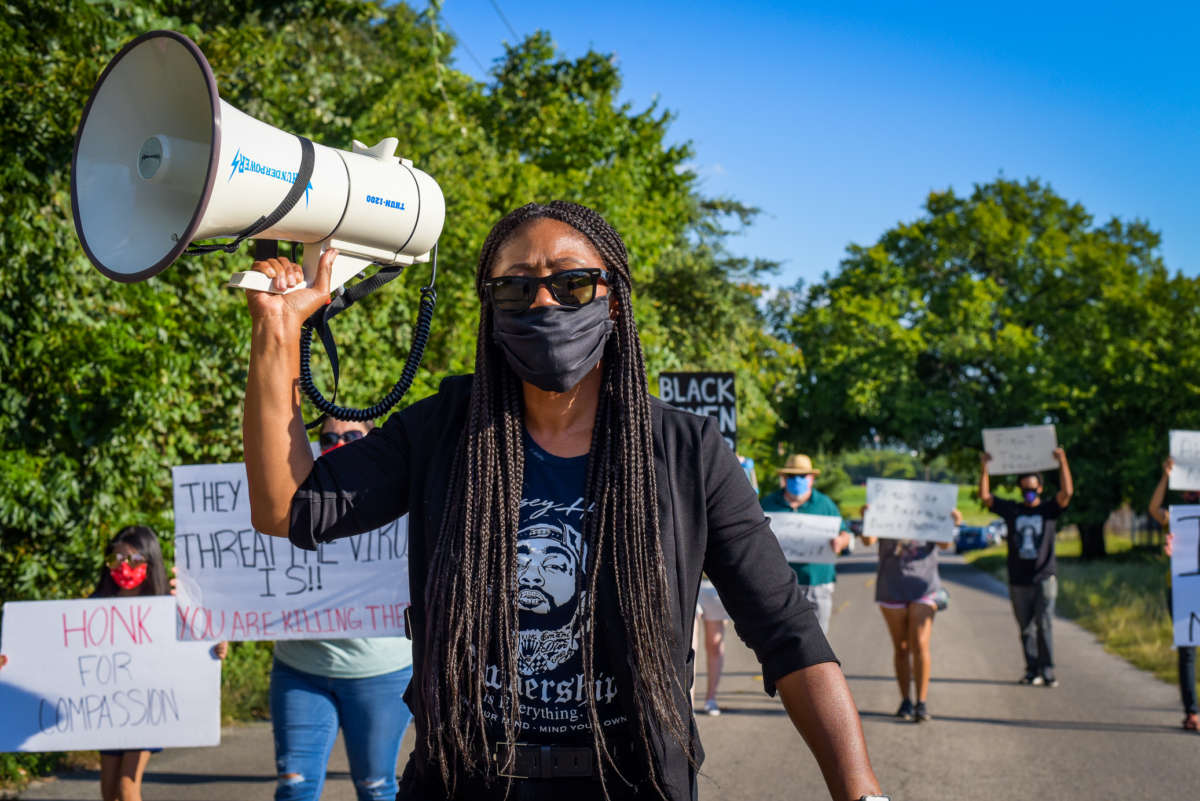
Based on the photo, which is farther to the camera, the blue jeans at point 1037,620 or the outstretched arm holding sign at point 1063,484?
the blue jeans at point 1037,620

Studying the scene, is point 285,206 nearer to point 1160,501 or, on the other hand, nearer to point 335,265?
point 335,265

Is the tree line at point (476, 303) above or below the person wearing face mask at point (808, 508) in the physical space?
above

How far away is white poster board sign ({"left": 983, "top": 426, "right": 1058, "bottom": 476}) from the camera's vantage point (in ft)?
34.5

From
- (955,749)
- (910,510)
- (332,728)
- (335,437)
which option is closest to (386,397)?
(332,728)

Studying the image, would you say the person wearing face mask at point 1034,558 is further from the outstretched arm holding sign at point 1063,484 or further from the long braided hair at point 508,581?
the long braided hair at point 508,581

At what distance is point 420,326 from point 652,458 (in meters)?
0.67

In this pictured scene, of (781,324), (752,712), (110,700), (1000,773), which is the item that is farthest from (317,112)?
(781,324)

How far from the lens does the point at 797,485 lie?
852 cm

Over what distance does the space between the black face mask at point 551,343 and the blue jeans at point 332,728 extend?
236 cm

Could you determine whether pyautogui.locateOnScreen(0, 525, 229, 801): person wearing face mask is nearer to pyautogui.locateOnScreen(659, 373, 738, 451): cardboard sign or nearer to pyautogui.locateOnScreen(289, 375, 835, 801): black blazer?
pyautogui.locateOnScreen(289, 375, 835, 801): black blazer

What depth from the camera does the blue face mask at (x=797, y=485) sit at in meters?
8.51

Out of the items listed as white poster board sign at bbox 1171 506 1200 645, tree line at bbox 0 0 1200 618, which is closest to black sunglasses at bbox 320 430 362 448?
tree line at bbox 0 0 1200 618

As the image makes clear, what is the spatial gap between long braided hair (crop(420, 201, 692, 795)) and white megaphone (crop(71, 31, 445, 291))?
0.42m

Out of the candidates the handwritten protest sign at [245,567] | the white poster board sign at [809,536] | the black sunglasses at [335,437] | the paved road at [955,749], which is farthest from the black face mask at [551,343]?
the white poster board sign at [809,536]
